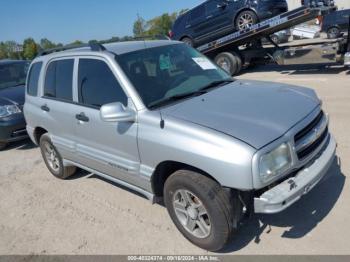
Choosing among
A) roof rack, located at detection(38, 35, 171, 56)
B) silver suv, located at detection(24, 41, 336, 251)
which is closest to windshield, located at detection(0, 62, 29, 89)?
roof rack, located at detection(38, 35, 171, 56)

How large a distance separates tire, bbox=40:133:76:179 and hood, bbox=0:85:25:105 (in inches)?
98.5

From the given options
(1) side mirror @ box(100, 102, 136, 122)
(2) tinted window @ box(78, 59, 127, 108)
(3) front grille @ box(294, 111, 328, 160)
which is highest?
(2) tinted window @ box(78, 59, 127, 108)

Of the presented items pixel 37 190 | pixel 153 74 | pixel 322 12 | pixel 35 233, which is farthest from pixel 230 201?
pixel 322 12

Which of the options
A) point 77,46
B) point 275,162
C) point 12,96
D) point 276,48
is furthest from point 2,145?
point 276,48

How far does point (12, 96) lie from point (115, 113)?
5217 mm

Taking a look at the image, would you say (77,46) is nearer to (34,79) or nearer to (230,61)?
(34,79)

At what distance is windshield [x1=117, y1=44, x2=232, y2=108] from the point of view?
371cm

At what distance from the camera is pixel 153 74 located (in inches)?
153

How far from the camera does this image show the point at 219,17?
1227 centimetres

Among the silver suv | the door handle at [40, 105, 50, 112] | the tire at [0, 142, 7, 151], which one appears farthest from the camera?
the tire at [0, 142, 7, 151]

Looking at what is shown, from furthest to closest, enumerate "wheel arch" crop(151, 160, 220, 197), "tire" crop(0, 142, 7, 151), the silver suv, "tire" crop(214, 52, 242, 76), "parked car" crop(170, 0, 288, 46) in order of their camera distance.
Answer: "tire" crop(214, 52, 242, 76) → "parked car" crop(170, 0, 288, 46) → "tire" crop(0, 142, 7, 151) → "wheel arch" crop(151, 160, 220, 197) → the silver suv

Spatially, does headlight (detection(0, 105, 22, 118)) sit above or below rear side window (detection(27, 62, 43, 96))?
below

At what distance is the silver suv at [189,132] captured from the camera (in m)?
2.89

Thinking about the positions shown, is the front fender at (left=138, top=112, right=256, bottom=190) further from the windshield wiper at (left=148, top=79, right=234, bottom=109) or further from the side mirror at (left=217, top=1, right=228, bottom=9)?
the side mirror at (left=217, top=1, right=228, bottom=9)
